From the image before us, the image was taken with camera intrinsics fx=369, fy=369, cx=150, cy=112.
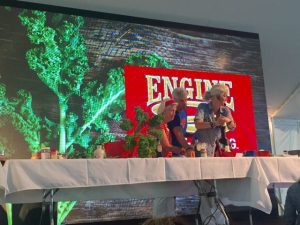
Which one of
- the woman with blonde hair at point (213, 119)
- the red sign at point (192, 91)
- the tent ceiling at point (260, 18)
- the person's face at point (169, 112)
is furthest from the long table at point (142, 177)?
the tent ceiling at point (260, 18)

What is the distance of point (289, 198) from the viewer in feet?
7.68

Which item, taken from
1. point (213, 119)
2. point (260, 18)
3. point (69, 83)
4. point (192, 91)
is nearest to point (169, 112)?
point (213, 119)

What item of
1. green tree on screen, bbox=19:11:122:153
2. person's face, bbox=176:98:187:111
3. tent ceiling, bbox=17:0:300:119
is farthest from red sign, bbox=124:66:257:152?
person's face, bbox=176:98:187:111

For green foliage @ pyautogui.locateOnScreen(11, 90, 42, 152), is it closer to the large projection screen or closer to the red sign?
the large projection screen

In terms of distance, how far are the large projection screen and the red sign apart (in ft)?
0.16

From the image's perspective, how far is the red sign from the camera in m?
4.80

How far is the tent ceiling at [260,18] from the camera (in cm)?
489

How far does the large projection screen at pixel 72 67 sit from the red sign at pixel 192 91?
5 cm

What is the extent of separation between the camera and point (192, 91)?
5137mm

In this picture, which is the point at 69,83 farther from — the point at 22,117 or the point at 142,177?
the point at 142,177

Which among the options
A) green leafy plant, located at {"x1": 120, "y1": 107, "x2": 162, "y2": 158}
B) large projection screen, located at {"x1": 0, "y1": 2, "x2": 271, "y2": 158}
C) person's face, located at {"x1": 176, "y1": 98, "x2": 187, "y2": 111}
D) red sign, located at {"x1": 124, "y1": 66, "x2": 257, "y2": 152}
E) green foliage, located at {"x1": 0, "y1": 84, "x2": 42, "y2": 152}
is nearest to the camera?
green leafy plant, located at {"x1": 120, "y1": 107, "x2": 162, "y2": 158}

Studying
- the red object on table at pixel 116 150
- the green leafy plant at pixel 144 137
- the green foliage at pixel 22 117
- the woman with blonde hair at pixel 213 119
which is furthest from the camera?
the green foliage at pixel 22 117

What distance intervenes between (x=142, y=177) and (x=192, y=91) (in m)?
2.98

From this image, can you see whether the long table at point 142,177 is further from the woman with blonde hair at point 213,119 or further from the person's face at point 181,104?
the person's face at point 181,104
